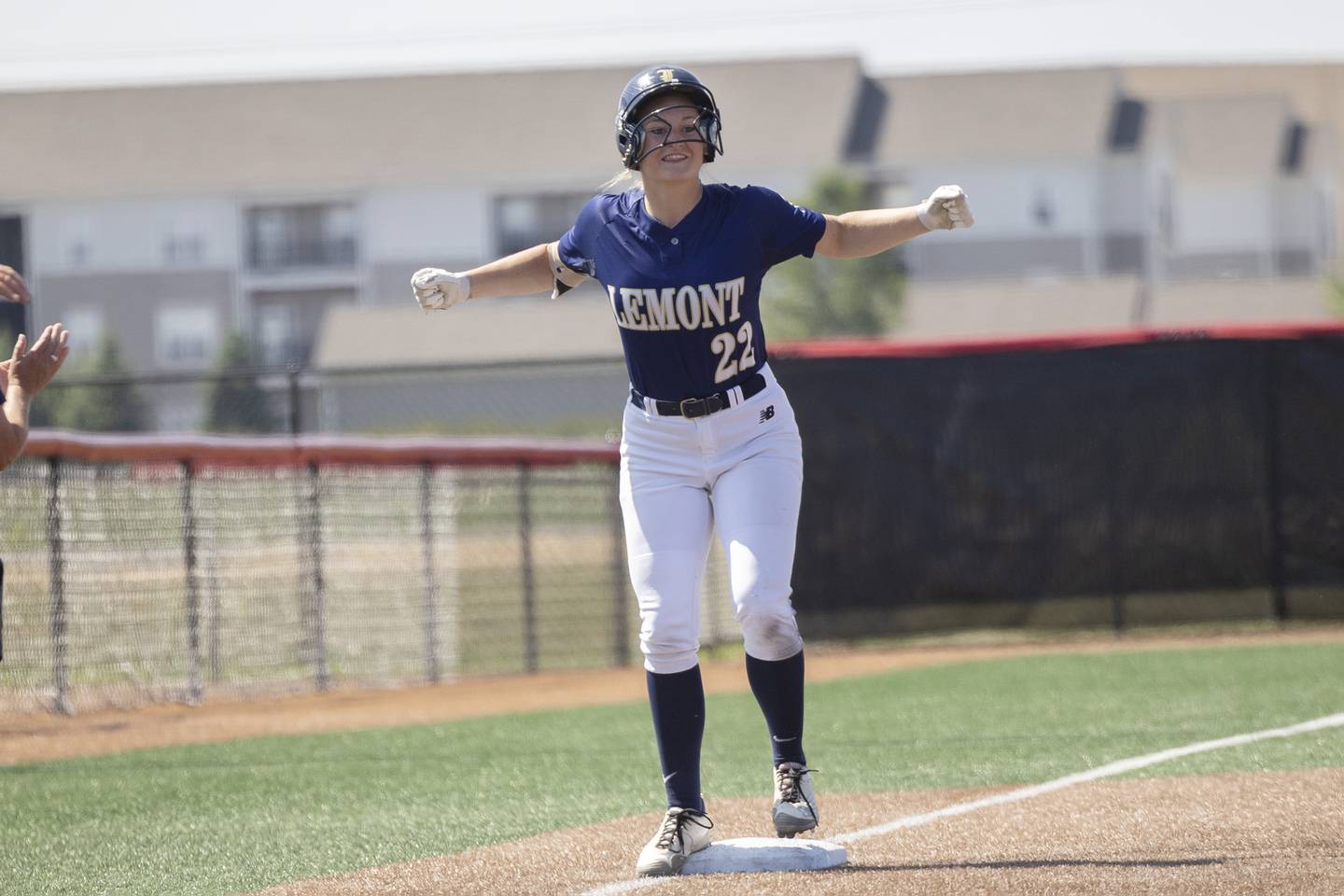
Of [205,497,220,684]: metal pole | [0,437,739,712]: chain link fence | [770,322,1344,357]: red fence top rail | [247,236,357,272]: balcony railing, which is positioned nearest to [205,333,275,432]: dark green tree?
[0,437,739,712]: chain link fence

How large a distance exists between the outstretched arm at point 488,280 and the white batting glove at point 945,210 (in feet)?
3.70

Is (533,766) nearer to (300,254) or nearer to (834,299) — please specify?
(834,299)

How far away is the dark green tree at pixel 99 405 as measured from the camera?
1567cm

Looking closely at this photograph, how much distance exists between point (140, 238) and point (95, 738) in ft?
142

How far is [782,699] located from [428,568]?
842 cm

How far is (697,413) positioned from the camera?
4879 millimetres

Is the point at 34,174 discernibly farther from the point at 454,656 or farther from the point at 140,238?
the point at 454,656

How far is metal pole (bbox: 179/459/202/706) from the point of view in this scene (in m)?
11.0

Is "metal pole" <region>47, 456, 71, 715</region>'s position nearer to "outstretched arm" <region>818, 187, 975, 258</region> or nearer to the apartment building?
"outstretched arm" <region>818, 187, 975, 258</region>

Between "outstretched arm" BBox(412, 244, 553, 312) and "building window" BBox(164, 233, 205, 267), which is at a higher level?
"building window" BBox(164, 233, 205, 267)

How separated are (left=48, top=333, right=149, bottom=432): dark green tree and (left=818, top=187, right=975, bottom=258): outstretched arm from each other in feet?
26.4

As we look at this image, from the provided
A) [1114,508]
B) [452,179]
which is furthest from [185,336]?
[1114,508]

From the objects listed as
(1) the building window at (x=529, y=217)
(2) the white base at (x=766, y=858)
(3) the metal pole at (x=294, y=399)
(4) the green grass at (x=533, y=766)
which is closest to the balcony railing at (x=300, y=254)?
(1) the building window at (x=529, y=217)

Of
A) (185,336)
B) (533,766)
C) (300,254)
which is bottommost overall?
(533,766)
